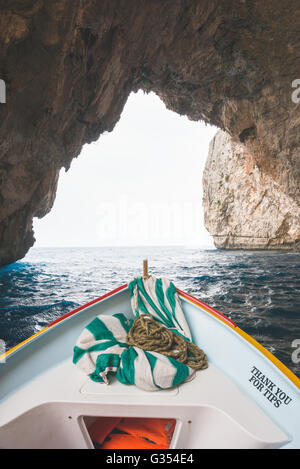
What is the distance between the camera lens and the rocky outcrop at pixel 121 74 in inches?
233

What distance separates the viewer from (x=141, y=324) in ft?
6.80

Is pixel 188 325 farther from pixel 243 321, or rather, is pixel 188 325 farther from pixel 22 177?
pixel 22 177

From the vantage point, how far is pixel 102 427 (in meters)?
1.52

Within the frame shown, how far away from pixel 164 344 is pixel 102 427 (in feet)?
2.37

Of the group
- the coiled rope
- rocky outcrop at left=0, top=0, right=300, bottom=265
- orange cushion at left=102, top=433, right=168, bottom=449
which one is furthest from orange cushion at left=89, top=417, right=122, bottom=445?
rocky outcrop at left=0, top=0, right=300, bottom=265

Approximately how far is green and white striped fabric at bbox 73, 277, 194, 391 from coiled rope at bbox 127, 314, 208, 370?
9 centimetres

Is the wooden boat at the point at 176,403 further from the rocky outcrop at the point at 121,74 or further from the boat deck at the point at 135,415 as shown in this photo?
the rocky outcrop at the point at 121,74

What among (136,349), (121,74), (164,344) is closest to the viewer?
(136,349)

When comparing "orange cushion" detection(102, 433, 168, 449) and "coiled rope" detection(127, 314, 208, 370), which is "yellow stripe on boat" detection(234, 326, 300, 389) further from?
"orange cushion" detection(102, 433, 168, 449)

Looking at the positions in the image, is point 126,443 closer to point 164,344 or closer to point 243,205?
point 164,344

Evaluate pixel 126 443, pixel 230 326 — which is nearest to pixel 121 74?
pixel 230 326

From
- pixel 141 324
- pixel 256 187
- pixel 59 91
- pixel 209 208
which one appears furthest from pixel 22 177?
pixel 209 208

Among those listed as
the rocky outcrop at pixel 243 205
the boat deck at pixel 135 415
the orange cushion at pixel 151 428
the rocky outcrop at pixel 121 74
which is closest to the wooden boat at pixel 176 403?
the boat deck at pixel 135 415

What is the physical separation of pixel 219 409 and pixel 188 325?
964 millimetres
